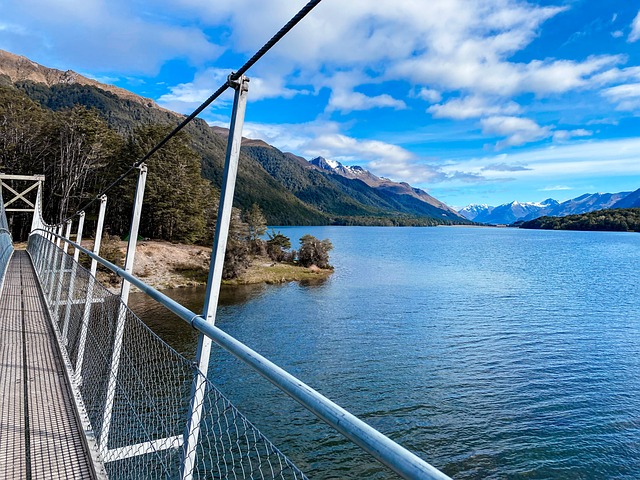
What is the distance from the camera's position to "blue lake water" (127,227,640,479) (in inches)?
442

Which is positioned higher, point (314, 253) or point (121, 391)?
point (314, 253)

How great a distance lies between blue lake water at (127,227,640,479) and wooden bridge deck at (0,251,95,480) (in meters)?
6.93

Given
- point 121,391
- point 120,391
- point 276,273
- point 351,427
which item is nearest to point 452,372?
point 120,391

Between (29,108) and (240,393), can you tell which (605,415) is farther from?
(29,108)

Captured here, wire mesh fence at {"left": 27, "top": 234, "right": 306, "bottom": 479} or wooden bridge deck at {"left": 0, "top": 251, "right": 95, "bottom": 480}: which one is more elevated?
wire mesh fence at {"left": 27, "top": 234, "right": 306, "bottom": 479}

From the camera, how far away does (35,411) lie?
416 cm

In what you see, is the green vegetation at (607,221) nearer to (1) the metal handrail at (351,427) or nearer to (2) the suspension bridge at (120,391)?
(2) the suspension bridge at (120,391)

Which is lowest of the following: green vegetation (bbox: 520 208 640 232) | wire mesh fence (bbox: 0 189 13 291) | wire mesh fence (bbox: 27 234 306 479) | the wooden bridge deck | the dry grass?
the dry grass

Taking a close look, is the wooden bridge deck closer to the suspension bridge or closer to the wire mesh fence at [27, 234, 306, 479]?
the suspension bridge

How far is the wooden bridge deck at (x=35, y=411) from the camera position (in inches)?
131

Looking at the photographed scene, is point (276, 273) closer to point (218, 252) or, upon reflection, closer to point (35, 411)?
point (35, 411)

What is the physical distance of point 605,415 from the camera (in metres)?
13.5

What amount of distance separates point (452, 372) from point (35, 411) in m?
15.4

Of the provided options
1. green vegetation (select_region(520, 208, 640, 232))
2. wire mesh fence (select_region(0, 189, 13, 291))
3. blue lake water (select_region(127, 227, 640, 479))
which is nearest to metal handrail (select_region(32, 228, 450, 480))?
wire mesh fence (select_region(0, 189, 13, 291))
